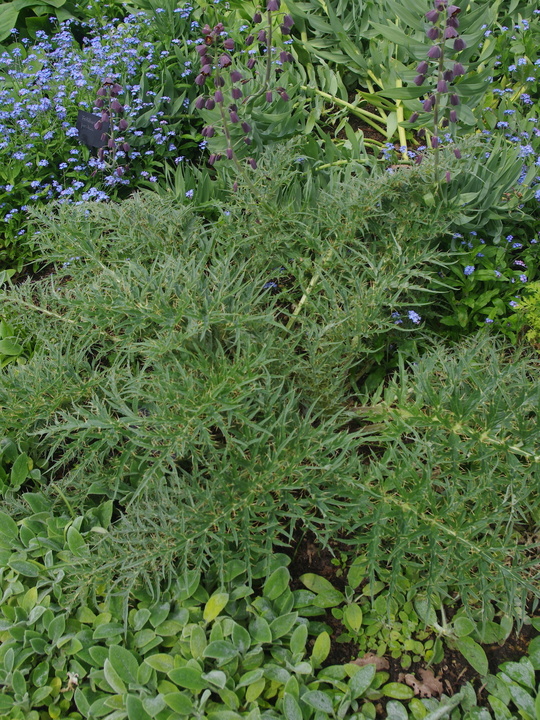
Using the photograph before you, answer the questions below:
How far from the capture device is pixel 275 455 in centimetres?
161

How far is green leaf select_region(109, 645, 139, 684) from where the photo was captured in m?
1.61

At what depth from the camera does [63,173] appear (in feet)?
10.3

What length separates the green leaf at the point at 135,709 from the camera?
151 centimetres

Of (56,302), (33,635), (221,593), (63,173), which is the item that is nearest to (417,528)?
(221,593)

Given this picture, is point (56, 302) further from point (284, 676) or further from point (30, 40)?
point (30, 40)

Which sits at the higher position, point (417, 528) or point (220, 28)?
point (220, 28)

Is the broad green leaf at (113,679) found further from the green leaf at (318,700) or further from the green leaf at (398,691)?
the green leaf at (398,691)

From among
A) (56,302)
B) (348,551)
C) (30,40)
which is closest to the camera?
(348,551)

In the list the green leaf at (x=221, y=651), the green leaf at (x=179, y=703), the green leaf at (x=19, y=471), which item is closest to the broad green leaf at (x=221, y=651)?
the green leaf at (x=221, y=651)

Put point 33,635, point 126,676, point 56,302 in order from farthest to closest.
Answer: point 56,302 < point 33,635 < point 126,676

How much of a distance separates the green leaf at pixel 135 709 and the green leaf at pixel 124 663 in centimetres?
7

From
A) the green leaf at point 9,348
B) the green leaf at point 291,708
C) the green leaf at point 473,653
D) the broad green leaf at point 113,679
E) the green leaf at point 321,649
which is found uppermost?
the green leaf at point 9,348

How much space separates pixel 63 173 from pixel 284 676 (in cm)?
258

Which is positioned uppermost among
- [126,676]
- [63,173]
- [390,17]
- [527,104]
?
[390,17]
